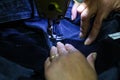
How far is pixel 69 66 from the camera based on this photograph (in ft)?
3.14

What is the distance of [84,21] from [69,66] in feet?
0.85

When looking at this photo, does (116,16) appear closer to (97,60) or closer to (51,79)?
(97,60)

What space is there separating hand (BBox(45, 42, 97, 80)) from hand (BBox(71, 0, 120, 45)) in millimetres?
151

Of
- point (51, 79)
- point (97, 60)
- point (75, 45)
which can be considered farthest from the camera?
point (75, 45)

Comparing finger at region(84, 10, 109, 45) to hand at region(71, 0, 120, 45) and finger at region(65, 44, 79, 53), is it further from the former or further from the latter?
finger at region(65, 44, 79, 53)

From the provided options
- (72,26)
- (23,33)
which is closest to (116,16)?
(72,26)

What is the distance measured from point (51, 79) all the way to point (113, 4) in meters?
0.48

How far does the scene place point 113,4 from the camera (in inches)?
47.4

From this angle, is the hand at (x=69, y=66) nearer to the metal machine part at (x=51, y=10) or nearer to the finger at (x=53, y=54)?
the finger at (x=53, y=54)

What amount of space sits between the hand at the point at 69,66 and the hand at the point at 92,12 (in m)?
0.15

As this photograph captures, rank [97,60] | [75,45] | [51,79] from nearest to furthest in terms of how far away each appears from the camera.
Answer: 1. [51,79]
2. [97,60]
3. [75,45]

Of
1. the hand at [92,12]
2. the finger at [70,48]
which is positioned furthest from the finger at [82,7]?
the finger at [70,48]

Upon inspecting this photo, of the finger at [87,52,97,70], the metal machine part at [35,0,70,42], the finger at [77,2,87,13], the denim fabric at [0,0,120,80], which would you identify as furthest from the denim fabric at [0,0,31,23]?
the finger at [87,52,97,70]

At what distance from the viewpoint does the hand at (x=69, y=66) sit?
926 millimetres
